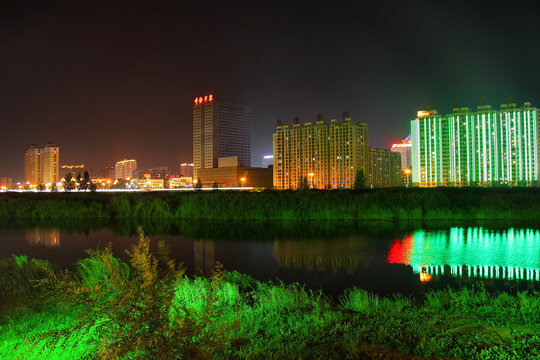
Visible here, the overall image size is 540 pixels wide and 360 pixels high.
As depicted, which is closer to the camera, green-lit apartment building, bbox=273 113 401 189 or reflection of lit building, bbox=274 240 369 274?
reflection of lit building, bbox=274 240 369 274

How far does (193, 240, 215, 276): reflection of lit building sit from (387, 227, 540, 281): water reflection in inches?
288

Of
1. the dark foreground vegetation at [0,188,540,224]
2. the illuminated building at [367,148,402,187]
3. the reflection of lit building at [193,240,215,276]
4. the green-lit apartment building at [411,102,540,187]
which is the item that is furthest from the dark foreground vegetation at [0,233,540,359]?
the illuminated building at [367,148,402,187]

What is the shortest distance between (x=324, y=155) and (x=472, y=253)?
517ft

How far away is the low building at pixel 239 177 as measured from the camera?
185 m

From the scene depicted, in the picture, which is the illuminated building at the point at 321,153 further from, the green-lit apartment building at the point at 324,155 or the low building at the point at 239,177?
the low building at the point at 239,177

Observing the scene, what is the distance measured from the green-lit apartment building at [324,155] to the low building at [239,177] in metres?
7.28

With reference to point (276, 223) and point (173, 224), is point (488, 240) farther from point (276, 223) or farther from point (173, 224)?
point (173, 224)

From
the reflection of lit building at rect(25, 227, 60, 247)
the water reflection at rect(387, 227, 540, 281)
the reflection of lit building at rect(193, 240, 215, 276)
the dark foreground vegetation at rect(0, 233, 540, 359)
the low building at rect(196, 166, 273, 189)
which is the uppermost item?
the low building at rect(196, 166, 273, 189)

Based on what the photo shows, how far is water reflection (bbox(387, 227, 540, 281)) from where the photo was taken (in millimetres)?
13820

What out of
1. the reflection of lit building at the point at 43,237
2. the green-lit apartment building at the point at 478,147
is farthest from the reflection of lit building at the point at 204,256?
the green-lit apartment building at the point at 478,147

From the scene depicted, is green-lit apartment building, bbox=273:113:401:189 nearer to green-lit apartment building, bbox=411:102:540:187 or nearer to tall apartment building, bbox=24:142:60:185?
green-lit apartment building, bbox=411:102:540:187

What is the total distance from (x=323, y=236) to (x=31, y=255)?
50.1ft

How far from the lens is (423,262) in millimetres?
15484

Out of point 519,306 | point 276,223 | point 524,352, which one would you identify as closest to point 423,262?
point 519,306
